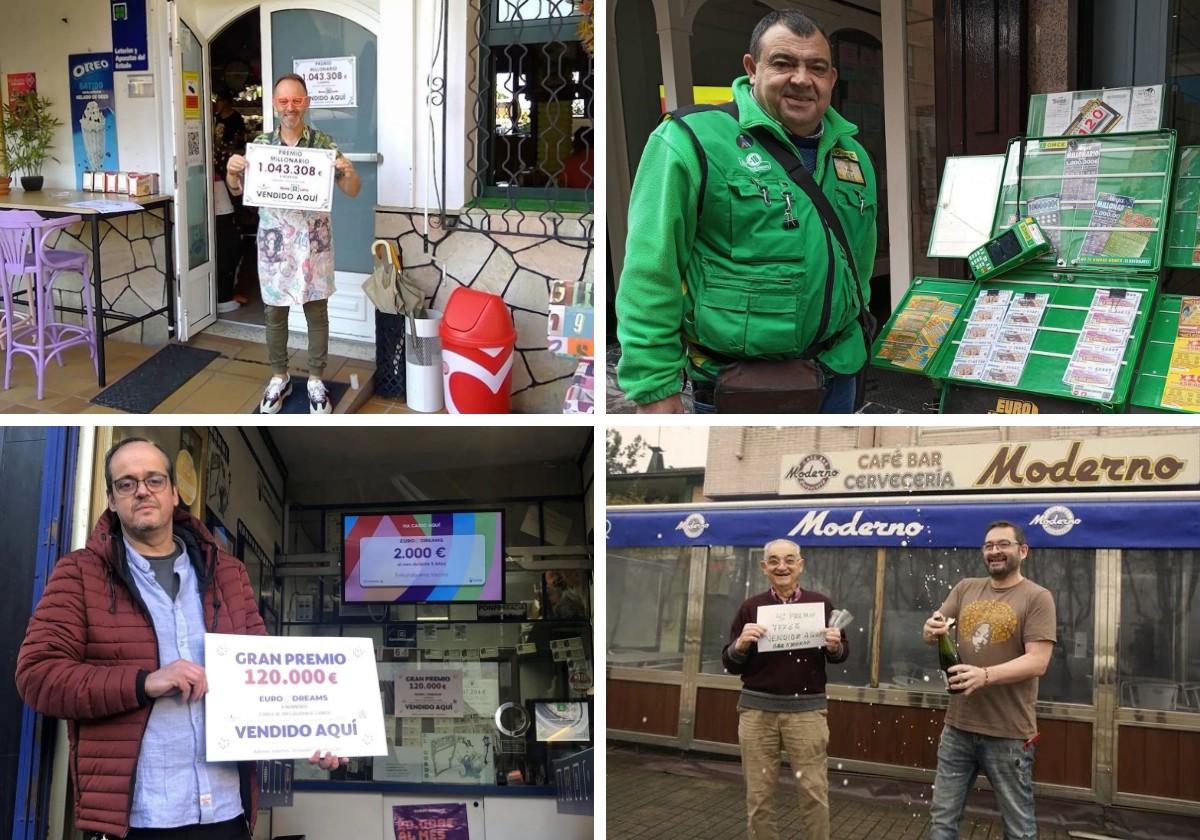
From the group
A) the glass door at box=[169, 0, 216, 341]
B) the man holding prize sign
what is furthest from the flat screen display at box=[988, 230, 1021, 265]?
the glass door at box=[169, 0, 216, 341]

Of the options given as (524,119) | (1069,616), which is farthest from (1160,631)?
(524,119)

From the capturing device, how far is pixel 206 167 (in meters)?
6.16

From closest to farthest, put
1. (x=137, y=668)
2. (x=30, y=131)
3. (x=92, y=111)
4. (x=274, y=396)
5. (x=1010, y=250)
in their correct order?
(x=137, y=668) < (x=1010, y=250) < (x=274, y=396) < (x=92, y=111) < (x=30, y=131)

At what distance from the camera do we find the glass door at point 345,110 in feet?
17.8

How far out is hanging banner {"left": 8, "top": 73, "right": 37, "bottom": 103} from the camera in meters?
6.32

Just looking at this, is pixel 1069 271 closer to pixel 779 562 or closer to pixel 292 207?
pixel 779 562

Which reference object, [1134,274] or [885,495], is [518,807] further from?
[1134,274]

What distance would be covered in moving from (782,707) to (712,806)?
565 millimetres

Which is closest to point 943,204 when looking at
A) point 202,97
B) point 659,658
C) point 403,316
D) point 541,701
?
point 659,658

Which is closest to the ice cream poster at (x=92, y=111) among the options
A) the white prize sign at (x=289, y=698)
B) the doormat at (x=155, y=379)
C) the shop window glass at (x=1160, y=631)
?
the doormat at (x=155, y=379)

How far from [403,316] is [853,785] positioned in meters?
3.02

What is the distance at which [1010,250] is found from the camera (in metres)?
3.97

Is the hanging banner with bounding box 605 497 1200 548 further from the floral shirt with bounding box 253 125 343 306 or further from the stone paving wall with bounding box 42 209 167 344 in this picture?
the stone paving wall with bounding box 42 209 167 344

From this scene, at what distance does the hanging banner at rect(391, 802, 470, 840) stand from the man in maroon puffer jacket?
265cm
